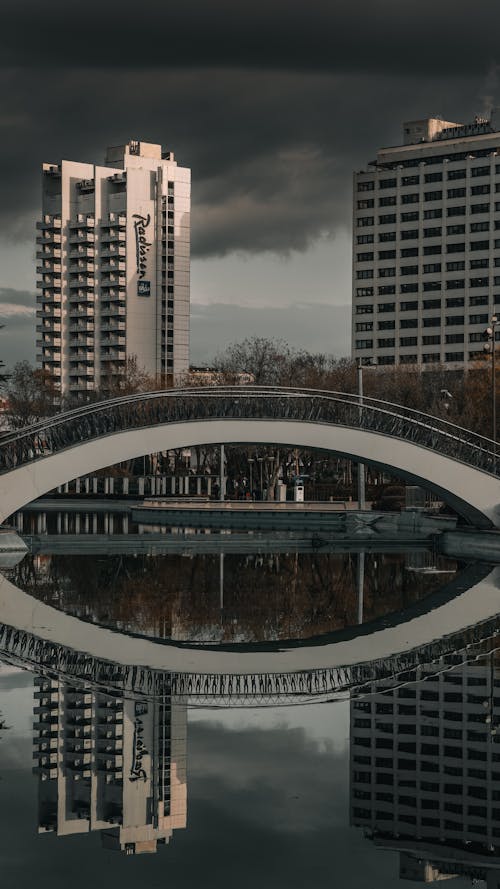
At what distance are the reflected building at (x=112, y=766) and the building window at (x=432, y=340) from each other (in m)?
132

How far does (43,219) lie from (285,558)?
99.9m

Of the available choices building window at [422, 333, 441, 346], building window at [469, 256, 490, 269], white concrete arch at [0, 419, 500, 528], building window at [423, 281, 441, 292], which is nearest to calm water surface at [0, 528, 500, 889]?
white concrete arch at [0, 419, 500, 528]

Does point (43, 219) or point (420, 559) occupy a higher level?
point (43, 219)

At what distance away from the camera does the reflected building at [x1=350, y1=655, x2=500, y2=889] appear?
10023 mm

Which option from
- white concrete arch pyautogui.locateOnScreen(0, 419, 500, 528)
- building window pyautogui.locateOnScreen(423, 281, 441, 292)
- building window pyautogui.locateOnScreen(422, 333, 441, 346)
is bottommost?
white concrete arch pyautogui.locateOnScreen(0, 419, 500, 528)

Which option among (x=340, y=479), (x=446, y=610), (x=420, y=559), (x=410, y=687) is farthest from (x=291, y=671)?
(x=340, y=479)

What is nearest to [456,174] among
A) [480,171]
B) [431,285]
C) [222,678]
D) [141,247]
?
[480,171]

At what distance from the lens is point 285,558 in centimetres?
4281

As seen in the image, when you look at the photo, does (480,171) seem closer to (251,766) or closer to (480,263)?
(480,263)

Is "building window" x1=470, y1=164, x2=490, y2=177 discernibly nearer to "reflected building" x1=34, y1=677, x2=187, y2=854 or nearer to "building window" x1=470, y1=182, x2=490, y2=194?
"building window" x1=470, y1=182, x2=490, y2=194

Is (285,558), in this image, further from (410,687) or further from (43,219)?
(43,219)

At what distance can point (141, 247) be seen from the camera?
133 meters

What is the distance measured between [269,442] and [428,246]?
108237mm

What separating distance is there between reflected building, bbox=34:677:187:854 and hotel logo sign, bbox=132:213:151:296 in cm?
11933
